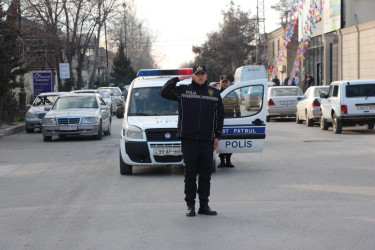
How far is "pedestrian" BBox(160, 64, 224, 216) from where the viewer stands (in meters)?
8.08

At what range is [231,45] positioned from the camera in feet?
299

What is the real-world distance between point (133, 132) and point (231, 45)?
262 feet

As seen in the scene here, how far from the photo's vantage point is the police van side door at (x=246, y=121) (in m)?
12.5

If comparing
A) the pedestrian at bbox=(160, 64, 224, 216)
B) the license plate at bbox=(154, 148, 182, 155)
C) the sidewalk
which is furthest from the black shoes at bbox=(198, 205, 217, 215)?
the sidewalk

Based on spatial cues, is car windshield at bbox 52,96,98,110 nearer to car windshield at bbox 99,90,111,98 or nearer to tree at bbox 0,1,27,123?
tree at bbox 0,1,27,123

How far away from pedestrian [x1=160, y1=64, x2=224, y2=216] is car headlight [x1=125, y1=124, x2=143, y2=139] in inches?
153

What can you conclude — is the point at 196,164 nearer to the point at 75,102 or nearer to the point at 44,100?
the point at 75,102

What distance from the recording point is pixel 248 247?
6430mm

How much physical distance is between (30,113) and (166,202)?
17.6 m

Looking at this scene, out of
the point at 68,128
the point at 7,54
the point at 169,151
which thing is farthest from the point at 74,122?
the point at 169,151

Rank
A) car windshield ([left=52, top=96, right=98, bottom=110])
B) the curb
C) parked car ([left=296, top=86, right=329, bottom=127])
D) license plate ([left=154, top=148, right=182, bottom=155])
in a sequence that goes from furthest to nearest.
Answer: parked car ([left=296, top=86, right=329, bottom=127]), the curb, car windshield ([left=52, top=96, right=98, bottom=110]), license plate ([left=154, top=148, right=182, bottom=155])

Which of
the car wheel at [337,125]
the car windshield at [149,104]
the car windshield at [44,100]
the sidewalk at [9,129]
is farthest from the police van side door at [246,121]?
the car windshield at [44,100]

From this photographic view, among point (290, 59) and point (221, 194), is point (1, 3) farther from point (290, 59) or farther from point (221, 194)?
point (290, 59)

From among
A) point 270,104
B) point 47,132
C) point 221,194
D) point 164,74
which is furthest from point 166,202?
point 270,104
